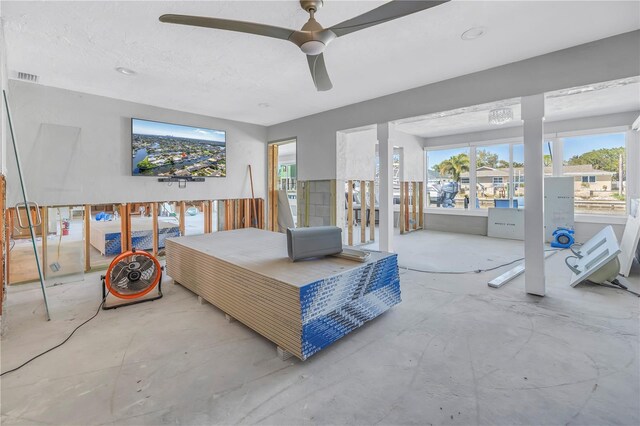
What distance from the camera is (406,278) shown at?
411 cm

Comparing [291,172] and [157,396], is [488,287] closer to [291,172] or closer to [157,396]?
[157,396]

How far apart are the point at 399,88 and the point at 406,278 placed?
2.82 metres

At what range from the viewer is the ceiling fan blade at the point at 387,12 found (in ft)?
6.25

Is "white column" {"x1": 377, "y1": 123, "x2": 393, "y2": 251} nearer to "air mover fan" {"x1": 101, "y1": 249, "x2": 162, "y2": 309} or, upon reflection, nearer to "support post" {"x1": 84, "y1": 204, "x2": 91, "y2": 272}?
"air mover fan" {"x1": 101, "y1": 249, "x2": 162, "y2": 309}

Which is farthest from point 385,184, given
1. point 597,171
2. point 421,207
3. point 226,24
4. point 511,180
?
point 597,171

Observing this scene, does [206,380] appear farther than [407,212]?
No

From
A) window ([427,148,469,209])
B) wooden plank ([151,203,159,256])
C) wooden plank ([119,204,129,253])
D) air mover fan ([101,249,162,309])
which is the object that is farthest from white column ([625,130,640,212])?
wooden plank ([119,204,129,253])

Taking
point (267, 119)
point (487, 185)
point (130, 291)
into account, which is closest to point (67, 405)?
point (130, 291)

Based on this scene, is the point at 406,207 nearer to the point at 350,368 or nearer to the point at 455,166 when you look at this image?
the point at 455,166

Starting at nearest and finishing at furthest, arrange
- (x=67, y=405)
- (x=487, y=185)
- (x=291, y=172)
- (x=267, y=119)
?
(x=67, y=405) < (x=267, y=119) < (x=487, y=185) < (x=291, y=172)

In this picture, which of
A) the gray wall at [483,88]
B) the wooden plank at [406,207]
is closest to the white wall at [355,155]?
the gray wall at [483,88]

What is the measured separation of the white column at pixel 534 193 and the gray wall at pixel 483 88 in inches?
9.2

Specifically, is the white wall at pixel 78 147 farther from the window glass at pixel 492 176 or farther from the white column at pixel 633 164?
the white column at pixel 633 164

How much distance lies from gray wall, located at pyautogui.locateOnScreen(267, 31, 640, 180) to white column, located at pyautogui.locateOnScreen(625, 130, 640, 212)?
4.32 metres
